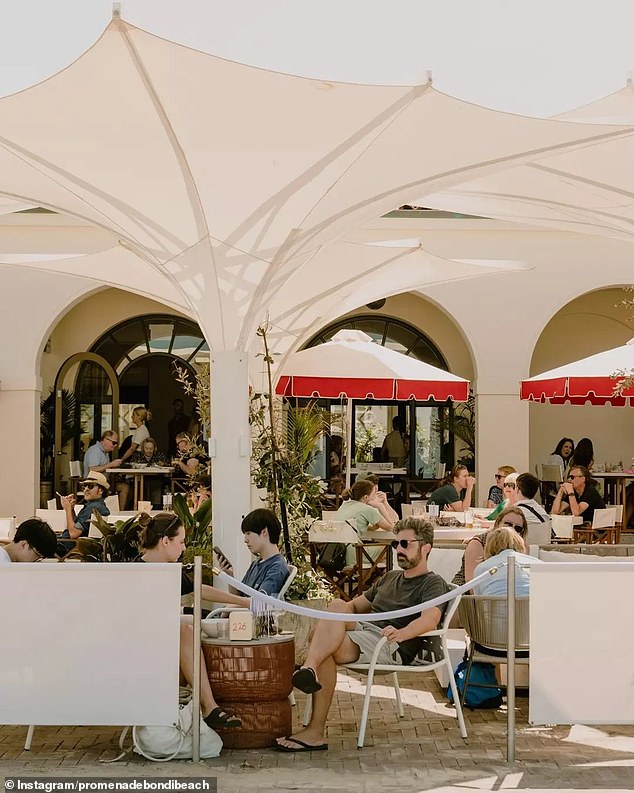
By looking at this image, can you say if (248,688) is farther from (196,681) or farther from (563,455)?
(563,455)

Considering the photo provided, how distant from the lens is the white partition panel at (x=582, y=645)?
519cm

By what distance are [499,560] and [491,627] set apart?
0.39 meters

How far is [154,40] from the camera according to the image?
496 centimetres

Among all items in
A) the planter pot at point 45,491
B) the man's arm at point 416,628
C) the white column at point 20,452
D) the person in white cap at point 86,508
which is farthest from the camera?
the planter pot at point 45,491

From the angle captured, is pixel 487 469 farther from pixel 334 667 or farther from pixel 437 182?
pixel 334 667

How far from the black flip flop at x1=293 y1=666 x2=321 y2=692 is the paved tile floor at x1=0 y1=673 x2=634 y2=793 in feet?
1.06

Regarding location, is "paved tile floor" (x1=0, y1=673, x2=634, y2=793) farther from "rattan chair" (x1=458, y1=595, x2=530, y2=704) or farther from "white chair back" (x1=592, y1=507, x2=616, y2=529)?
"white chair back" (x1=592, y1=507, x2=616, y2=529)

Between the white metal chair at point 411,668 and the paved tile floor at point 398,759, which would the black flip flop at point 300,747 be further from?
the white metal chair at point 411,668

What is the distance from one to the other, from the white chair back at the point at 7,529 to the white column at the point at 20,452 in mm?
5237

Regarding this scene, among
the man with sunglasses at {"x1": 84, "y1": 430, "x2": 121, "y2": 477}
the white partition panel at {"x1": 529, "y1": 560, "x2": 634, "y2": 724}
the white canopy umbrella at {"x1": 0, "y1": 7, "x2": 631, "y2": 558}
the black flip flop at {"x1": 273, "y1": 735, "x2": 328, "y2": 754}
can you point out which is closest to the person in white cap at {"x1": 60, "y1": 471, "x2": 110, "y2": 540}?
the white canopy umbrella at {"x1": 0, "y1": 7, "x2": 631, "y2": 558}

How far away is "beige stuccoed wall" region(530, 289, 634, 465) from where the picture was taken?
1928 cm

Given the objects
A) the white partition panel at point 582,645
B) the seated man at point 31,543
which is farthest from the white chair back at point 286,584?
the white partition panel at point 582,645

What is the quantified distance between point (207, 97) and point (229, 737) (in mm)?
3318

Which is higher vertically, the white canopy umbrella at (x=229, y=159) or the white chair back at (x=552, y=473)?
the white canopy umbrella at (x=229, y=159)
